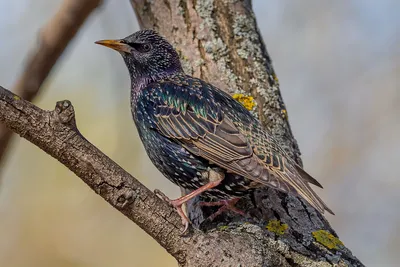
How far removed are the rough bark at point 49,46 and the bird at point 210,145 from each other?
0.64 m

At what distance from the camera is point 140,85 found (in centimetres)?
464

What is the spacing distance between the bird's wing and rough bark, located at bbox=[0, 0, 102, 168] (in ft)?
3.61

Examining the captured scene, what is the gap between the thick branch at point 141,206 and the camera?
Result: 289 centimetres

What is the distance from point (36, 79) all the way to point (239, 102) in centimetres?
157

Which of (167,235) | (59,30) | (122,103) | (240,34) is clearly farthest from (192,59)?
(122,103)

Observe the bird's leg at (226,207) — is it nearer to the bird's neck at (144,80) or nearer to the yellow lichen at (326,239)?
the yellow lichen at (326,239)

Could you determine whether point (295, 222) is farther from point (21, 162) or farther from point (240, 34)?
point (21, 162)

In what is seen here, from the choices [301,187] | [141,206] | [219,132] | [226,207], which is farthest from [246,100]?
[141,206]

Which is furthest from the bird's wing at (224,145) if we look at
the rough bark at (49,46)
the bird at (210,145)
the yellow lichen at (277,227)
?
the rough bark at (49,46)

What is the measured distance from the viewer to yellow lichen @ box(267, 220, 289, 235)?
3818 millimetres

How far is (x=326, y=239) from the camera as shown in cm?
382

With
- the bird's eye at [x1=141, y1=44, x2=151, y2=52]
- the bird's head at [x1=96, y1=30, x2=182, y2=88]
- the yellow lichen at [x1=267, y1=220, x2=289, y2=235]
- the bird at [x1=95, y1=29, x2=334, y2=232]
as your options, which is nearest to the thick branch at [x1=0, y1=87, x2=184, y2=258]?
the bird at [x1=95, y1=29, x2=334, y2=232]

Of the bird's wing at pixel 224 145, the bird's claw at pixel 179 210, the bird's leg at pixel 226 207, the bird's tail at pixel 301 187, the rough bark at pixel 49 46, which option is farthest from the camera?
the rough bark at pixel 49 46

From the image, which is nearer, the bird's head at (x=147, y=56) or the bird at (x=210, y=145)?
the bird at (x=210, y=145)
